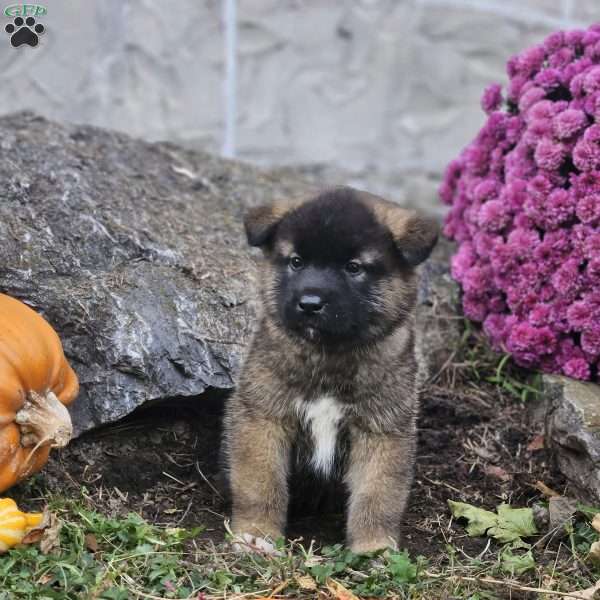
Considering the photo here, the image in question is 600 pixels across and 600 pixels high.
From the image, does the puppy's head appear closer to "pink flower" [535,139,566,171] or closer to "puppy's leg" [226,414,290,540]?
"puppy's leg" [226,414,290,540]

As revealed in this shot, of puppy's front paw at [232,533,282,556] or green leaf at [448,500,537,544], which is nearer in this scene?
puppy's front paw at [232,533,282,556]

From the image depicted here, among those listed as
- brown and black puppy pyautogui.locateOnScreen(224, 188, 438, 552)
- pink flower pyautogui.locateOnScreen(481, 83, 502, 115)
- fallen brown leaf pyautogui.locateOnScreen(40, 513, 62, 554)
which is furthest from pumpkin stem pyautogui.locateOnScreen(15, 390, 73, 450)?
pink flower pyautogui.locateOnScreen(481, 83, 502, 115)

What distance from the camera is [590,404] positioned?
4.93 meters

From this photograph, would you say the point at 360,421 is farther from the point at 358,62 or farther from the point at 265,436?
the point at 358,62

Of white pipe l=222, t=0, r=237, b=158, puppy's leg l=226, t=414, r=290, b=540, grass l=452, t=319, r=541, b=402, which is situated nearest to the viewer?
puppy's leg l=226, t=414, r=290, b=540

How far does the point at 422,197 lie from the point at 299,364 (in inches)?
218

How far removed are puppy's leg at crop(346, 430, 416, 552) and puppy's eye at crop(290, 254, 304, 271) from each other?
716mm

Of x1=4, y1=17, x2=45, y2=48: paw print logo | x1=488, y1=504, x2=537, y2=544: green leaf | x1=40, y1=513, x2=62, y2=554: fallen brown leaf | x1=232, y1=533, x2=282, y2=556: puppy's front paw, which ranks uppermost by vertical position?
x1=4, y1=17, x2=45, y2=48: paw print logo

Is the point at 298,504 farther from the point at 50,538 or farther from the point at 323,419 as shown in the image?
the point at 50,538

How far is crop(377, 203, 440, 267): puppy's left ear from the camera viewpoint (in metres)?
4.25

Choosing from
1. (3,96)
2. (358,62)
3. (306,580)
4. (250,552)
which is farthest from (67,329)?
(358,62)

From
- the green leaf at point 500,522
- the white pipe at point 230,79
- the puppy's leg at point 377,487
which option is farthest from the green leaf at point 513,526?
the white pipe at point 230,79

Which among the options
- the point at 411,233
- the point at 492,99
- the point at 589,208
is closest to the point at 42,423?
the point at 411,233

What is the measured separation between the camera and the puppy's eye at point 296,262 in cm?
419
